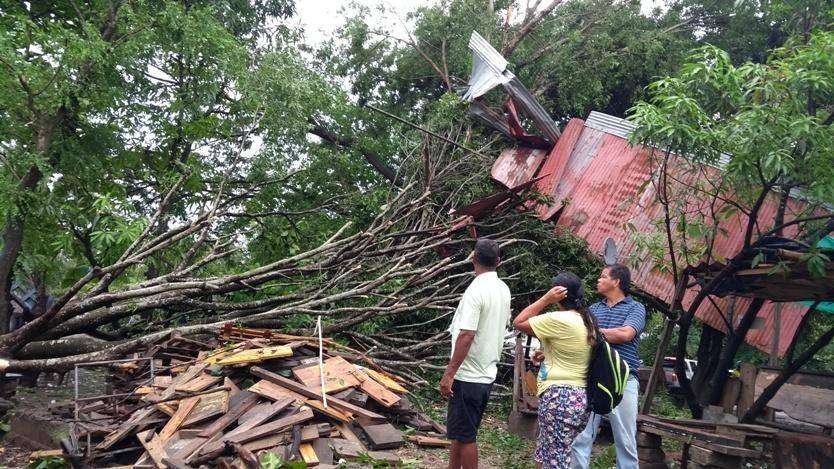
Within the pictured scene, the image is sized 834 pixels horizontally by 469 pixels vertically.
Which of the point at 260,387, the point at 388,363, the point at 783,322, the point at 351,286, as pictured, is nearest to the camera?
the point at 260,387

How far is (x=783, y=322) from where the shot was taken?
8.38 m

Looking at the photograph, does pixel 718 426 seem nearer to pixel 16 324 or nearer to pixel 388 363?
pixel 388 363

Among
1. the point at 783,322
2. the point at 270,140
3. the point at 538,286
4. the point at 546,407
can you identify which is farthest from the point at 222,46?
the point at 783,322

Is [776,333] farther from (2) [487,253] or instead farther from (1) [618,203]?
(2) [487,253]

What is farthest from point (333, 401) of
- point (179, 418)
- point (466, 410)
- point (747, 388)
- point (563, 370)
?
point (747, 388)

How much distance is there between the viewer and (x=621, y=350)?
13.8 ft

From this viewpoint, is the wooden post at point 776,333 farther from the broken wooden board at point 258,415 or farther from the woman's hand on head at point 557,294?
the broken wooden board at point 258,415

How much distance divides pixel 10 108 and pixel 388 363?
5.11 meters

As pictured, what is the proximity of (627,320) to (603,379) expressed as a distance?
0.75 m

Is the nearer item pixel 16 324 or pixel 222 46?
pixel 222 46

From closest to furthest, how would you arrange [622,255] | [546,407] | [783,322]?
[546,407] < [783,322] < [622,255]

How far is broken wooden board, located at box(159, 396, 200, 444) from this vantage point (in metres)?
4.93

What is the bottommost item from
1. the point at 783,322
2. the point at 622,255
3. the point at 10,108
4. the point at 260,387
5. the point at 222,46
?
the point at 260,387

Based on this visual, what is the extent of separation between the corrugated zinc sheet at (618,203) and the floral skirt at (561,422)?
483cm
